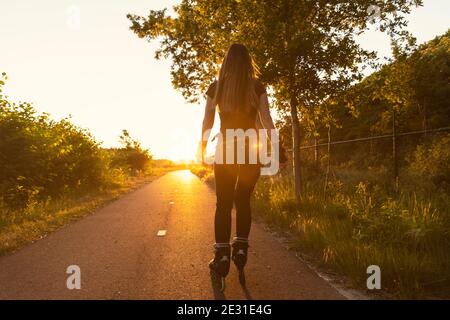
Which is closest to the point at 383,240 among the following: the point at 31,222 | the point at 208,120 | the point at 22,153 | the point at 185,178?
the point at 208,120

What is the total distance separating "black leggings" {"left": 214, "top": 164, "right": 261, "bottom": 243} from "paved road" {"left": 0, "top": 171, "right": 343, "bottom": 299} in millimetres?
509

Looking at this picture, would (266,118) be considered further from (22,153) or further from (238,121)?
(22,153)

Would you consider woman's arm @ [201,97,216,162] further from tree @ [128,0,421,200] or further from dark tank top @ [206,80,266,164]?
tree @ [128,0,421,200]

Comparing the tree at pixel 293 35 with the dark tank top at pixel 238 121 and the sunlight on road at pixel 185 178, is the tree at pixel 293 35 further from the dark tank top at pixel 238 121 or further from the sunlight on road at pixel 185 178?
the sunlight on road at pixel 185 178

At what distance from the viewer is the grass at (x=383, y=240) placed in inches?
156

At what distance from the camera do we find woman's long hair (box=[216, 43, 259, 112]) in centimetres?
409

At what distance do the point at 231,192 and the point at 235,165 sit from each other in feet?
0.87

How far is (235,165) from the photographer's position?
4125 mm

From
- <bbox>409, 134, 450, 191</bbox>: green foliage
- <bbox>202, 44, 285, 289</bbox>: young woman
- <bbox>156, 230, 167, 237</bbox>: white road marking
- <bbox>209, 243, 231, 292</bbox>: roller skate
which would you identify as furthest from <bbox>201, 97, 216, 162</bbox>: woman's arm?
<bbox>409, 134, 450, 191</bbox>: green foliage

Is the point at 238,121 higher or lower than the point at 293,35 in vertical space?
lower

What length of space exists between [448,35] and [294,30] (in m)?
32.0
